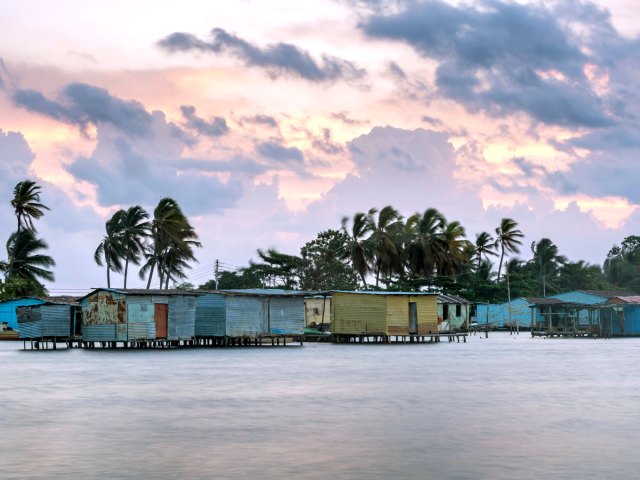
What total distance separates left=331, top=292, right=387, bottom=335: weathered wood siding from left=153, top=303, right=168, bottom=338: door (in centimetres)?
1432

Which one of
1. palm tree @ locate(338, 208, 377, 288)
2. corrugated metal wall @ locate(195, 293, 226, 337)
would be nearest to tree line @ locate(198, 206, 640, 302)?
palm tree @ locate(338, 208, 377, 288)

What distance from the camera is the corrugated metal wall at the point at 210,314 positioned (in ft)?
184

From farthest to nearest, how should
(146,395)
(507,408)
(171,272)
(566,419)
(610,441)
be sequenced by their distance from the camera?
(171,272)
(146,395)
(507,408)
(566,419)
(610,441)

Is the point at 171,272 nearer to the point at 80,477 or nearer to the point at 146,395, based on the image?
the point at 146,395

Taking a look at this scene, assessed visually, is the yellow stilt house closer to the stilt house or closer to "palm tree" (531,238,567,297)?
the stilt house

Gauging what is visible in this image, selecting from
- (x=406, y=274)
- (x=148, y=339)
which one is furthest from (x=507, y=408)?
(x=406, y=274)

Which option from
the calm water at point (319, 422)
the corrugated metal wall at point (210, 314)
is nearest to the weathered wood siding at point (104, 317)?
the corrugated metal wall at point (210, 314)

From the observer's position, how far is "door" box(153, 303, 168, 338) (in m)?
52.9

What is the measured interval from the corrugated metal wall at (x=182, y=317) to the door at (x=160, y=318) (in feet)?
0.91

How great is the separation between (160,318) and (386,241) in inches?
1616

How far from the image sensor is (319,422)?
1912 centimetres

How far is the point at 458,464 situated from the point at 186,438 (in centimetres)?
517

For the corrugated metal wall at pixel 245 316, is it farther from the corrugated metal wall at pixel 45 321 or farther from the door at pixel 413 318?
the door at pixel 413 318

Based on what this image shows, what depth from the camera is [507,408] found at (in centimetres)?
2175
